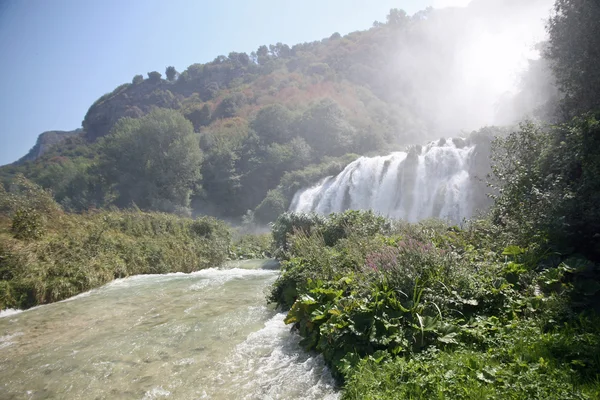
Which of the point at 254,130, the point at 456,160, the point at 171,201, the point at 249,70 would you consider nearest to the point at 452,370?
the point at 456,160

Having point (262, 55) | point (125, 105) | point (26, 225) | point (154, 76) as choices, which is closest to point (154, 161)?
point (26, 225)

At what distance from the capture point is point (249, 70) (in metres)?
87.3

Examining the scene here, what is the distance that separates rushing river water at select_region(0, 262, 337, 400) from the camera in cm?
374

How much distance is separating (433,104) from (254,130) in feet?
131

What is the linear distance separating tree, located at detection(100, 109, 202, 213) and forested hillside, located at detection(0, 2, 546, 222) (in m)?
0.12

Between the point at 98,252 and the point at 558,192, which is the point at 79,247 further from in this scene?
the point at 558,192

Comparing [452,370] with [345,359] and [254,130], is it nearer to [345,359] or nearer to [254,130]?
[345,359]

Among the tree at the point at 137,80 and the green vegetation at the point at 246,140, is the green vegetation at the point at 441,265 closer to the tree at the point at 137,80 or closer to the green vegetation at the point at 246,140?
the green vegetation at the point at 246,140

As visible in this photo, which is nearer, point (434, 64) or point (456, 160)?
point (456, 160)

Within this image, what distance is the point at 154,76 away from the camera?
289ft

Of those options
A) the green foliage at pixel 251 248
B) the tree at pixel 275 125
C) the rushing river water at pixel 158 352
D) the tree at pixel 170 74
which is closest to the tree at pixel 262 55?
the tree at pixel 170 74

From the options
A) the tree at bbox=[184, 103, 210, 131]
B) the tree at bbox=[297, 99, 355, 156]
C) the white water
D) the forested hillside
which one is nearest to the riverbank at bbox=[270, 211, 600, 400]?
the white water

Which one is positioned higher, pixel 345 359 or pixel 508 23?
pixel 508 23

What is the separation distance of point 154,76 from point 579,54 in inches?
3791
